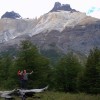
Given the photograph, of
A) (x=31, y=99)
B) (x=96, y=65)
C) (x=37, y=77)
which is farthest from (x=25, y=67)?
(x=31, y=99)

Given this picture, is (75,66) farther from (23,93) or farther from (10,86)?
(23,93)

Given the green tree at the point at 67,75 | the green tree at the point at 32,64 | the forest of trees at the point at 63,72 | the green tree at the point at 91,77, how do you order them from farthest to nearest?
1. the green tree at the point at 67,75
2. the green tree at the point at 32,64
3. the forest of trees at the point at 63,72
4. the green tree at the point at 91,77

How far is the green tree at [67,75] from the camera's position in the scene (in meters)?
43.9

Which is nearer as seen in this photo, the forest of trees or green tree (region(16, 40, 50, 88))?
the forest of trees

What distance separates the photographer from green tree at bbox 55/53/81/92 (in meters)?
43.9

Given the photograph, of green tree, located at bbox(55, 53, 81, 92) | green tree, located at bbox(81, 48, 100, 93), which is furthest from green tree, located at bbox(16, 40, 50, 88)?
green tree, located at bbox(81, 48, 100, 93)

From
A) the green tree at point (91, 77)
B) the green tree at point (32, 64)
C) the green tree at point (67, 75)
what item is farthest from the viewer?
the green tree at point (67, 75)

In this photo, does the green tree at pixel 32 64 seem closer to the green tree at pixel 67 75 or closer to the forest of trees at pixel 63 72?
the forest of trees at pixel 63 72

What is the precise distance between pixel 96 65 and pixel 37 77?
27.3 feet

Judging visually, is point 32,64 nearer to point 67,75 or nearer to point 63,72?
point 63,72

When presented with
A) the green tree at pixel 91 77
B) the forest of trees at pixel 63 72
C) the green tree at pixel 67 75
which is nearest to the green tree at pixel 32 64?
the forest of trees at pixel 63 72

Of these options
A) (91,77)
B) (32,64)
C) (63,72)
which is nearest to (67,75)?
(63,72)

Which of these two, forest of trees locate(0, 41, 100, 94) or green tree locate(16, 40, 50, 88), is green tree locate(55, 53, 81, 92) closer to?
forest of trees locate(0, 41, 100, 94)

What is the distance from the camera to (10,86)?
43.0 metres
